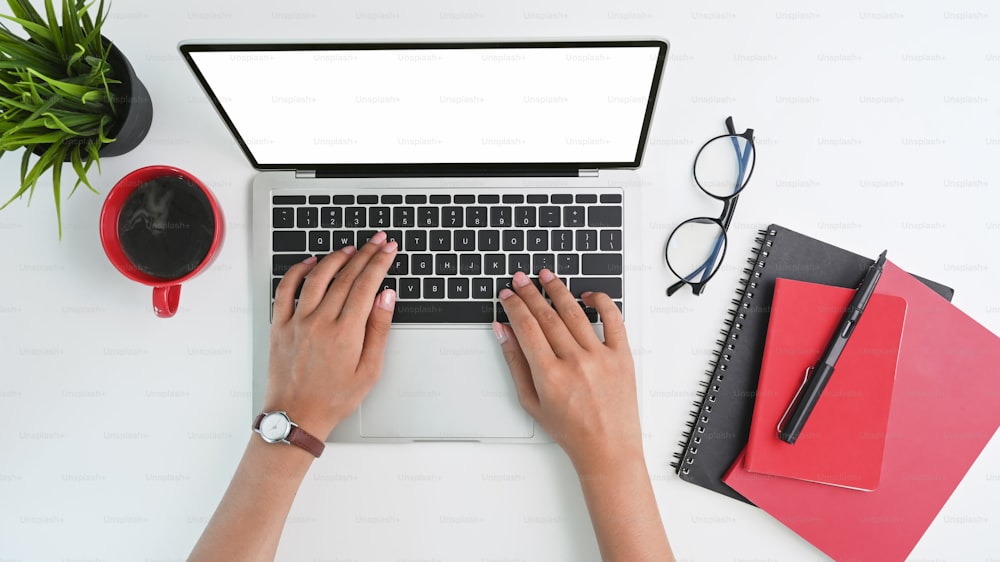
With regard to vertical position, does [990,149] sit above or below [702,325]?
above

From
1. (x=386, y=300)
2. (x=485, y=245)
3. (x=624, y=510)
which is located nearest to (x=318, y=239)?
(x=386, y=300)

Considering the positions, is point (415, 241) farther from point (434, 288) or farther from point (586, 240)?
point (586, 240)

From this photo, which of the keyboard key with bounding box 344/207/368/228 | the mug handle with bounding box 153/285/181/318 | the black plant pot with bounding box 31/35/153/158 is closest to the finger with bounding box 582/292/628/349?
the keyboard key with bounding box 344/207/368/228

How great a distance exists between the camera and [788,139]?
835 mm

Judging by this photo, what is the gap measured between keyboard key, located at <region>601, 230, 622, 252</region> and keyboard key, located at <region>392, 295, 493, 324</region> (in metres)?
0.18

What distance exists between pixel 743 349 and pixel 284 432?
65cm

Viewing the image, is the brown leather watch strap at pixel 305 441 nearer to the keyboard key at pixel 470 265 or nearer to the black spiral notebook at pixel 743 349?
the keyboard key at pixel 470 265

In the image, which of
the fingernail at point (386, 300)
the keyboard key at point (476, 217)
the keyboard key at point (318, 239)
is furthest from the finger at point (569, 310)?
the keyboard key at point (318, 239)

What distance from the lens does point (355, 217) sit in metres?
0.79

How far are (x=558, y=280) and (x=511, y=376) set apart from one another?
0.50ft

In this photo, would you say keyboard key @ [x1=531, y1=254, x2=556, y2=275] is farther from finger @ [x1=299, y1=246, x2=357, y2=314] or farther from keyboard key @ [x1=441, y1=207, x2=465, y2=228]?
finger @ [x1=299, y1=246, x2=357, y2=314]

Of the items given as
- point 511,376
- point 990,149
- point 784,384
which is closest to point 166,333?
point 511,376

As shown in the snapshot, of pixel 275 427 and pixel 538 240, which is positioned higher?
pixel 538 240

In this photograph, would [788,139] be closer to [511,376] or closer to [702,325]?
[702,325]
